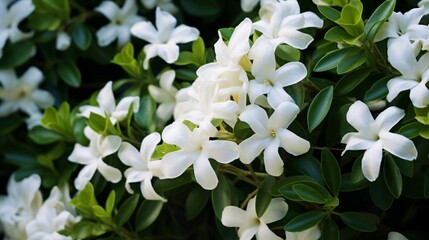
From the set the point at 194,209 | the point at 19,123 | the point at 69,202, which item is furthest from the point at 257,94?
the point at 19,123

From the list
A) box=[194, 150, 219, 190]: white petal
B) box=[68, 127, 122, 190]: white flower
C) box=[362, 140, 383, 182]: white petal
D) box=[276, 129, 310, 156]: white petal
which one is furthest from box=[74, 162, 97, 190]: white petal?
box=[362, 140, 383, 182]: white petal


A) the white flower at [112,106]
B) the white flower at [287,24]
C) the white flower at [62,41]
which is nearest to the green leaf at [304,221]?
the white flower at [287,24]

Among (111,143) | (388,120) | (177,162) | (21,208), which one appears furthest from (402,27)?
(21,208)

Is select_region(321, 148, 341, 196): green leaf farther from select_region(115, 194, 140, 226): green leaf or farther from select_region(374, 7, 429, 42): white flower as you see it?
select_region(115, 194, 140, 226): green leaf

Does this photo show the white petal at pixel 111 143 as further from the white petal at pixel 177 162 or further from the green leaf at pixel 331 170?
the green leaf at pixel 331 170

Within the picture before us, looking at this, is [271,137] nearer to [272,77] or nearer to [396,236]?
[272,77]
